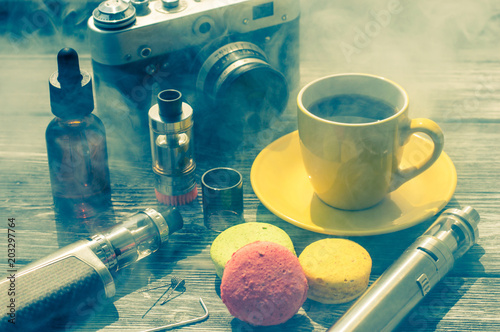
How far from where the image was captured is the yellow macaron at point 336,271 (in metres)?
0.60

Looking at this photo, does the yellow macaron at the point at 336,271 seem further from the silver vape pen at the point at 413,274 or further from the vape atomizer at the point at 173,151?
the vape atomizer at the point at 173,151

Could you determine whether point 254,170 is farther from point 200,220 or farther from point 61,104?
point 61,104

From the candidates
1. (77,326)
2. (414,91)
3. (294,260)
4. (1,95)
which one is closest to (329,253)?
(294,260)

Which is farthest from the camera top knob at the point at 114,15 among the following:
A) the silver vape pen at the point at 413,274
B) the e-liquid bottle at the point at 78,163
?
the silver vape pen at the point at 413,274

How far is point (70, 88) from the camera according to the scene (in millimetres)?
680

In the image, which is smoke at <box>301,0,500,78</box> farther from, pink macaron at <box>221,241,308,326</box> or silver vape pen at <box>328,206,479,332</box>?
pink macaron at <box>221,241,308,326</box>

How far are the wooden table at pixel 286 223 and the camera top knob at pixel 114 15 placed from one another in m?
0.22

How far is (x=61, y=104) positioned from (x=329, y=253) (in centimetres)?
39

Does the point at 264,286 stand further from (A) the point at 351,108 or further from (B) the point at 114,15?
(B) the point at 114,15

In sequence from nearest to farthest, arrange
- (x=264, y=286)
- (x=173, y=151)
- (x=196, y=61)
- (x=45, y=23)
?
(x=264, y=286) → (x=173, y=151) → (x=196, y=61) → (x=45, y=23)

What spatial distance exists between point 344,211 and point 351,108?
0.15m

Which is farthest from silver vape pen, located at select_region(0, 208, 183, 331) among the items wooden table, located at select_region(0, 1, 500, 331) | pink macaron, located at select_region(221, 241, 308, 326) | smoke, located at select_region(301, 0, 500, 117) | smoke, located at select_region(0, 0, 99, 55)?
smoke, located at select_region(0, 0, 99, 55)

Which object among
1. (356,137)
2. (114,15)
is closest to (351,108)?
(356,137)

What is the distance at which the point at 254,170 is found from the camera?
0.78 m
